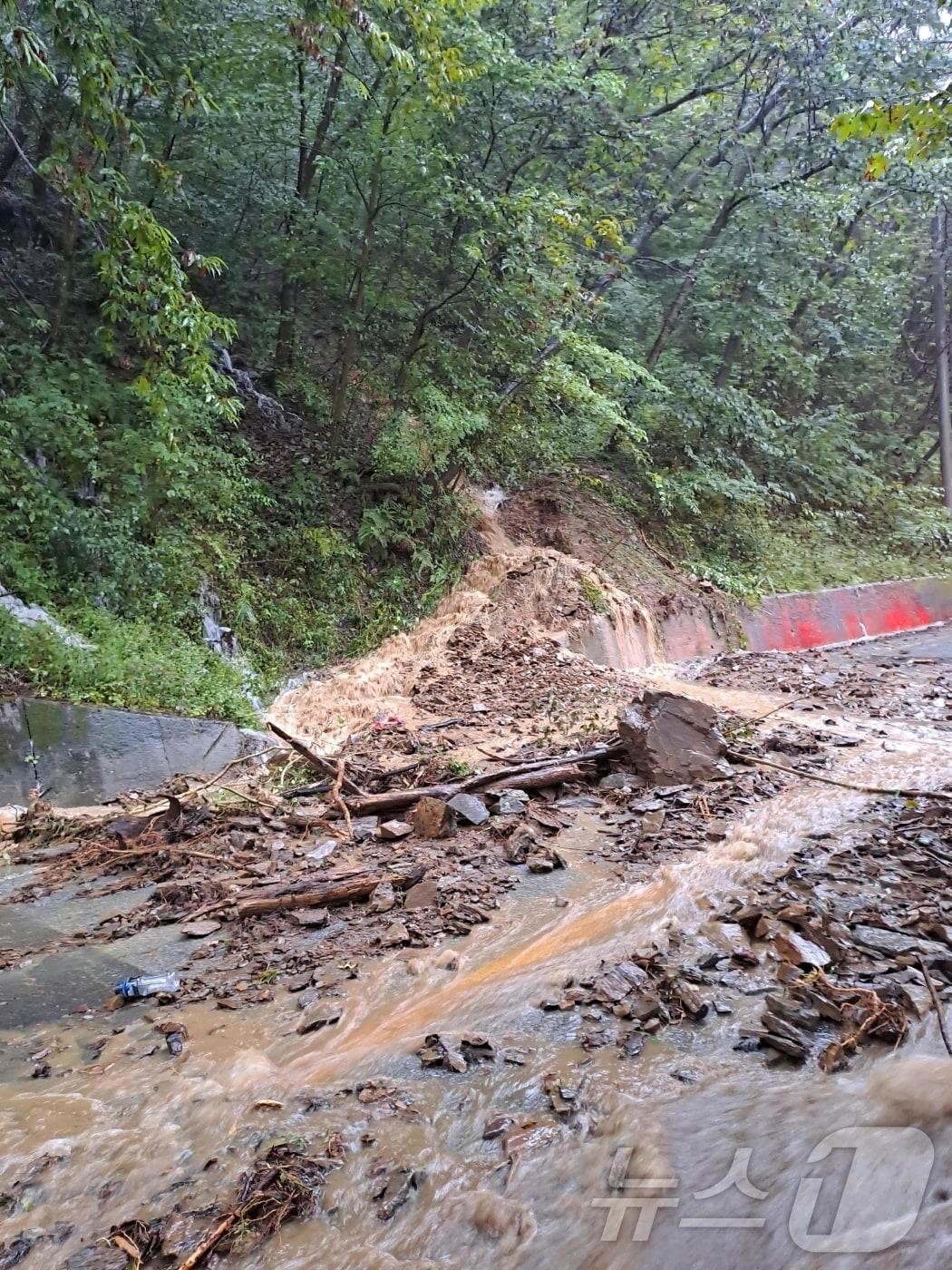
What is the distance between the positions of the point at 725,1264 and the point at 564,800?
4853mm

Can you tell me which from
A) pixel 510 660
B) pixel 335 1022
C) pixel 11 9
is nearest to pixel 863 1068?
pixel 335 1022

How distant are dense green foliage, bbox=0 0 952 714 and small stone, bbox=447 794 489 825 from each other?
339 cm

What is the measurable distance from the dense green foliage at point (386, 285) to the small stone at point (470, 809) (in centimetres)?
339

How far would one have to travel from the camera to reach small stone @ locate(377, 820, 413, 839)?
6.30 meters

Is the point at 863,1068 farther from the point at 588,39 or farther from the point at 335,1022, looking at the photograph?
the point at 588,39

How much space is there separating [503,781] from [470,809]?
0.72m

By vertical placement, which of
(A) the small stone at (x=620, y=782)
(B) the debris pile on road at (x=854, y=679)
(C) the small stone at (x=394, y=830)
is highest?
(C) the small stone at (x=394, y=830)

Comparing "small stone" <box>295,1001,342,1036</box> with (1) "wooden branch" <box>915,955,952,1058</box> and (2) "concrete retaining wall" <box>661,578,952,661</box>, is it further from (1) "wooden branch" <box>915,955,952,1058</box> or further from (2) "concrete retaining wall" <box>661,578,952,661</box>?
(2) "concrete retaining wall" <box>661,578,952,661</box>

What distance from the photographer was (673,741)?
24.1 feet

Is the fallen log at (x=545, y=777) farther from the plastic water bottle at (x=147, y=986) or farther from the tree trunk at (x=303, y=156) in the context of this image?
the tree trunk at (x=303, y=156)

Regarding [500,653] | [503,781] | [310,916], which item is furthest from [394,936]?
[500,653]

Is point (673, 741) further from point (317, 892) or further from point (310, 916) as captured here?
point (310, 916)

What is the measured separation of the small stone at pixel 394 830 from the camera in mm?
6305

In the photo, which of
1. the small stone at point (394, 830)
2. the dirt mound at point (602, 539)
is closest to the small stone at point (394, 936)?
the small stone at point (394, 830)
